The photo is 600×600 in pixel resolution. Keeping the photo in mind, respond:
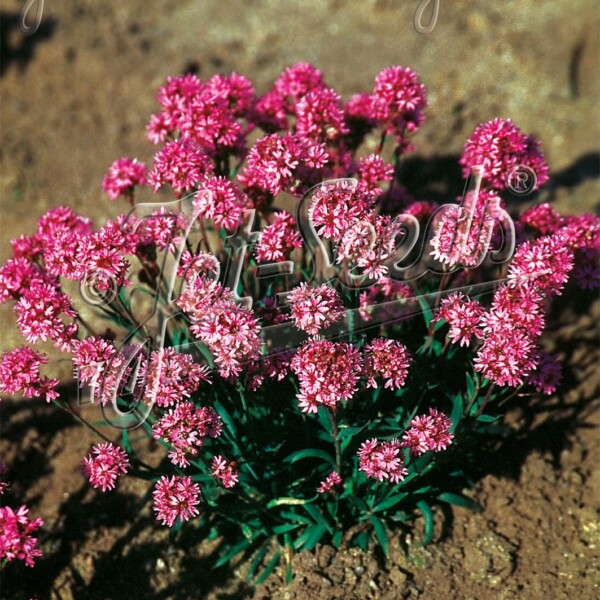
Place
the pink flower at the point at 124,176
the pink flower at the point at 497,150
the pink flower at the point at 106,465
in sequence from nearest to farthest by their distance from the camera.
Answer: the pink flower at the point at 106,465 < the pink flower at the point at 497,150 < the pink flower at the point at 124,176

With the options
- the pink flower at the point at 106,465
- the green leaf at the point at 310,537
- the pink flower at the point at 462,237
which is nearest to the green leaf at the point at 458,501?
the green leaf at the point at 310,537

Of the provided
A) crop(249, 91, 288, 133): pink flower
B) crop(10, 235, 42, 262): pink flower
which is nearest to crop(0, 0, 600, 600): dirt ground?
Answer: crop(10, 235, 42, 262): pink flower

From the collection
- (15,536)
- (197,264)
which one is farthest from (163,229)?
(15,536)

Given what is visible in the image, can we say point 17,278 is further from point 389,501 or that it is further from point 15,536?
point 389,501

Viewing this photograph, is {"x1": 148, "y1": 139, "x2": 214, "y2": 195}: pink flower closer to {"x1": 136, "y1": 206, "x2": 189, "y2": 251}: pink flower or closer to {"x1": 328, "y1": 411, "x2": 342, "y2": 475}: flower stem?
{"x1": 136, "y1": 206, "x2": 189, "y2": 251}: pink flower

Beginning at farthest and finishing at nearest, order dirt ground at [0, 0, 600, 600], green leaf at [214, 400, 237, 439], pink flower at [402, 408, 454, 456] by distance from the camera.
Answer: dirt ground at [0, 0, 600, 600] < green leaf at [214, 400, 237, 439] < pink flower at [402, 408, 454, 456]

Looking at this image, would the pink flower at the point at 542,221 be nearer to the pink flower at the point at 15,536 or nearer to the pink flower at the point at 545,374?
the pink flower at the point at 545,374
